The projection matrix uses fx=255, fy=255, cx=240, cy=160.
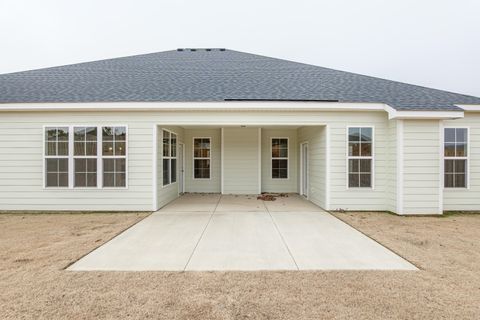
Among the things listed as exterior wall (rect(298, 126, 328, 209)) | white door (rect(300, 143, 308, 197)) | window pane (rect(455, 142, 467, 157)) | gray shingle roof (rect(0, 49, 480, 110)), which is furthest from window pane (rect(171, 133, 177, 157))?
window pane (rect(455, 142, 467, 157))

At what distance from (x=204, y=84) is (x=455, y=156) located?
28.6ft

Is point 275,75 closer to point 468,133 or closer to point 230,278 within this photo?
point 468,133

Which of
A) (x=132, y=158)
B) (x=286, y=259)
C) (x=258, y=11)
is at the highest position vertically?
(x=258, y=11)

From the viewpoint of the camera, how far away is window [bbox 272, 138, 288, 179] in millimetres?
12148

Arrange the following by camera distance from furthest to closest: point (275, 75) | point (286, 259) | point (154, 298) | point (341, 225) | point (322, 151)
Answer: point (275, 75), point (322, 151), point (341, 225), point (286, 259), point (154, 298)

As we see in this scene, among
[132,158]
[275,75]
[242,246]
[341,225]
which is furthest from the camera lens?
[275,75]

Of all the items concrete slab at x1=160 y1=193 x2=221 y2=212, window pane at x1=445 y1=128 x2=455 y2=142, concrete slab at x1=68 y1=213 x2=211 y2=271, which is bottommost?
concrete slab at x1=68 y1=213 x2=211 y2=271

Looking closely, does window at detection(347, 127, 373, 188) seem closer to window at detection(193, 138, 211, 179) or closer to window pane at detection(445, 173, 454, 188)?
window pane at detection(445, 173, 454, 188)

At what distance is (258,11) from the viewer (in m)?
A: 22.8

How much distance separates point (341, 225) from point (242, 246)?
2991mm

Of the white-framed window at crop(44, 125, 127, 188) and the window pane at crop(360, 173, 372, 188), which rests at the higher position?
the white-framed window at crop(44, 125, 127, 188)

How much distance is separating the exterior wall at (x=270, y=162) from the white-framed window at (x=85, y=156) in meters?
6.34

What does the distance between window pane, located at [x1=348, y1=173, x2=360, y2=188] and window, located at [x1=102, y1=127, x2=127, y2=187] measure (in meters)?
7.13

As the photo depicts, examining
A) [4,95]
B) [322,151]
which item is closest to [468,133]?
[322,151]
